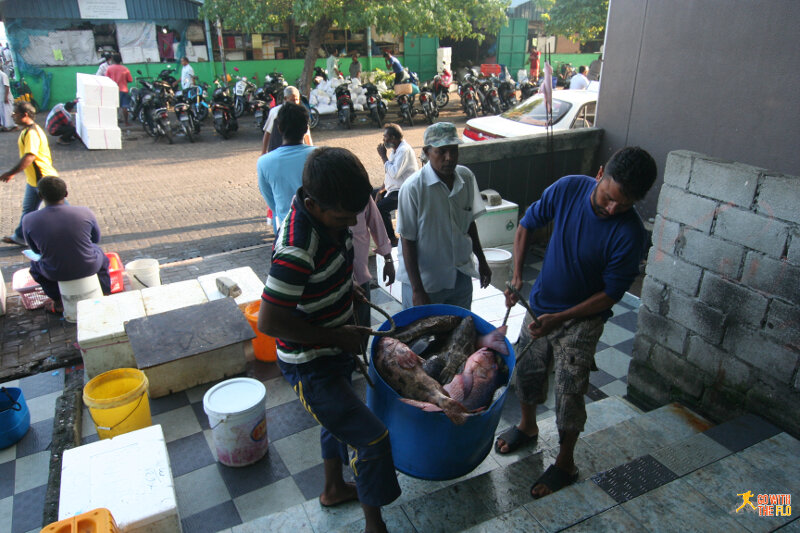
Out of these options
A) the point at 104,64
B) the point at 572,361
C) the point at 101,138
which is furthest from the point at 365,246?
the point at 104,64

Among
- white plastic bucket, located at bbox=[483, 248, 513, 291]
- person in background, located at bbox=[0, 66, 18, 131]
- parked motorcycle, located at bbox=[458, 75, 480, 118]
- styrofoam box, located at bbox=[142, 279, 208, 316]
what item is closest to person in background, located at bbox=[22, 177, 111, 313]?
styrofoam box, located at bbox=[142, 279, 208, 316]

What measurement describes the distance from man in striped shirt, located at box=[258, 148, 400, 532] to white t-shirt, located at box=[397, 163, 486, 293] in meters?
1.01

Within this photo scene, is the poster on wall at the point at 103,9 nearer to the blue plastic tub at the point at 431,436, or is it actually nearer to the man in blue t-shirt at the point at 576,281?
the man in blue t-shirt at the point at 576,281

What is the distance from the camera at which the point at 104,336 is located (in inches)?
159

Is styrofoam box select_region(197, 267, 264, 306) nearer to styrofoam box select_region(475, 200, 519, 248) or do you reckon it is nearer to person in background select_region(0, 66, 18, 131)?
styrofoam box select_region(475, 200, 519, 248)

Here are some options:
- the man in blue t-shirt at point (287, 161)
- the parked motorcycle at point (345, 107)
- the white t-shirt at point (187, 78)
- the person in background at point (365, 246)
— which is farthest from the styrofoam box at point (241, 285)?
the white t-shirt at point (187, 78)

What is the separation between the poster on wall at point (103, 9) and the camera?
645 inches

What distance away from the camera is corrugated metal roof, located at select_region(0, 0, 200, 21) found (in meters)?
15.7

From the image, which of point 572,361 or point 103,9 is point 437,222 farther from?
point 103,9

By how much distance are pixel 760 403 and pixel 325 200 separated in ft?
9.08

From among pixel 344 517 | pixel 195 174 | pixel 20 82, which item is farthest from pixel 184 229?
pixel 20 82

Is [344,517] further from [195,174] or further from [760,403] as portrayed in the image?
[195,174]

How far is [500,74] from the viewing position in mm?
21078

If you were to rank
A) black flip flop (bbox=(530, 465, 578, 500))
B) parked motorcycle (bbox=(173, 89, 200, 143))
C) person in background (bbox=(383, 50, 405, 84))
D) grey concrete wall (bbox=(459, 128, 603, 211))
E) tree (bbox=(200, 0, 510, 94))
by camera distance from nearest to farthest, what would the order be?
black flip flop (bbox=(530, 465, 578, 500)) → grey concrete wall (bbox=(459, 128, 603, 211)) → parked motorcycle (bbox=(173, 89, 200, 143)) → tree (bbox=(200, 0, 510, 94)) → person in background (bbox=(383, 50, 405, 84))
